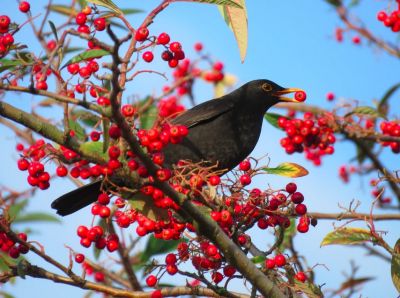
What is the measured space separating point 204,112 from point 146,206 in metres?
2.09

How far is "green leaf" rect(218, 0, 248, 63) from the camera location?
10.8 feet

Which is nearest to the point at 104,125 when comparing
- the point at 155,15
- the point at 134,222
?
the point at 155,15

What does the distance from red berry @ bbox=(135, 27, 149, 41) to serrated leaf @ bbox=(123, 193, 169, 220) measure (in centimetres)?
74

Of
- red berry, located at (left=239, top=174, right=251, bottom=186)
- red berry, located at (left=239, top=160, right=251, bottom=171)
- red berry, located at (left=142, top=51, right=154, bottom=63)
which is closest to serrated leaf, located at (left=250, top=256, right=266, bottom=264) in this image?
red berry, located at (left=239, top=174, right=251, bottom=186)

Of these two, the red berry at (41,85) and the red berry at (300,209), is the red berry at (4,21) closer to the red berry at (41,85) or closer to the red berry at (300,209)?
the red berry at (41,85)

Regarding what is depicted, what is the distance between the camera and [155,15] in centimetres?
287

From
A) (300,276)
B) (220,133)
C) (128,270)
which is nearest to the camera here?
(300,276)

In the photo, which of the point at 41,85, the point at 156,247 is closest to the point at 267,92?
the point at 156,247

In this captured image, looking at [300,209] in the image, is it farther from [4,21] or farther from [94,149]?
[4,21]

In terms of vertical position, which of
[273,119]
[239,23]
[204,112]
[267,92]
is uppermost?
[267,92]

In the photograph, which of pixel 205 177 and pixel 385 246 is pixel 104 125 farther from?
pixel 385 246

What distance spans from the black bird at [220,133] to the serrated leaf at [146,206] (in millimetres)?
1117

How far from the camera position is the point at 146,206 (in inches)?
122

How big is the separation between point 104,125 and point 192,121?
255 centimetres
